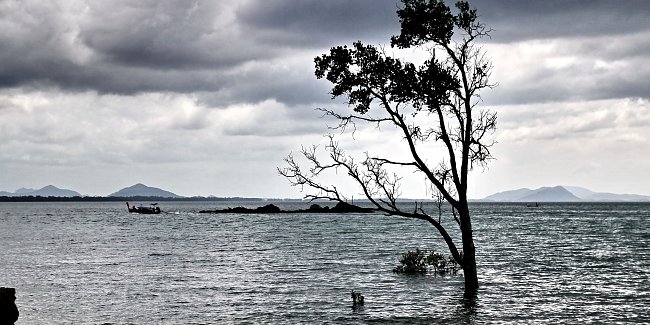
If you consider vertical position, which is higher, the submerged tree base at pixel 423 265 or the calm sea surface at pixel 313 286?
the submerged tree base at pixel 423 265

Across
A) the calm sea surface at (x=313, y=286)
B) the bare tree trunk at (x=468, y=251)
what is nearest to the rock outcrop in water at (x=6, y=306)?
the calm sea surface at (x=313, y=286)

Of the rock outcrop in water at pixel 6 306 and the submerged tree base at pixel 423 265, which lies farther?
the submerged tree base at pixel 423 265

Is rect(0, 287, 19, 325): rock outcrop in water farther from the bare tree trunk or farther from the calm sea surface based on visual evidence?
the bare tree trunk

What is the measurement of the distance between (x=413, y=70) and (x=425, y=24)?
225 cm

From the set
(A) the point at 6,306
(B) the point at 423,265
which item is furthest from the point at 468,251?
(A) the point at 6,306

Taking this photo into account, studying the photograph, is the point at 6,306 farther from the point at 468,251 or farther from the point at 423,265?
the point at 423,265

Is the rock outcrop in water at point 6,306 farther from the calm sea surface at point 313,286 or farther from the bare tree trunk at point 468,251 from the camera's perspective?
the bare tree trunk at point 468,251

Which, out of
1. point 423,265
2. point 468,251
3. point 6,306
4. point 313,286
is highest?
point 468,251

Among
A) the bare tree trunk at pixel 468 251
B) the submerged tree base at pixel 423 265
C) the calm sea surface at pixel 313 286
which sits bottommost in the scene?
the calm sea surface at pixel 313 286

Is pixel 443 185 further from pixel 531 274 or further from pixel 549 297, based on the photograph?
pixel 531 274

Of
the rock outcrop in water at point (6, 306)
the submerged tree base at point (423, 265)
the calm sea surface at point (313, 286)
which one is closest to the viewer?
the rock outcrop in water at point (6, 306)

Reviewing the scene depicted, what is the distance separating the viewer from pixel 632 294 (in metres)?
33.9

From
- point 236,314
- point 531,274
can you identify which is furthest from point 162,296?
point 531,274

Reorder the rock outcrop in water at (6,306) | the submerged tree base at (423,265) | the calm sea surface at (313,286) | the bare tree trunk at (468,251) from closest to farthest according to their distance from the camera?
1. the rock outcrop in water at (6,306)
2. the bare tree trunk at (468,251)
3. the calm sea surface at (313,286)
4. the submerged tree base at (423,265)
